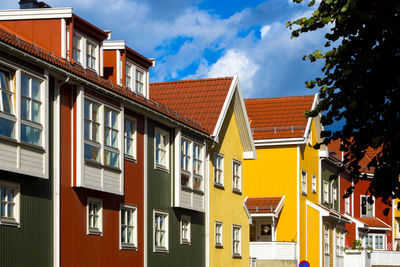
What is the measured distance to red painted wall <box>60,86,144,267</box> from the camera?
2244 cm

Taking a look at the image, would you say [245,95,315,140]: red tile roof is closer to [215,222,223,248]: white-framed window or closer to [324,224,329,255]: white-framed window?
[324,224,329,255]: white-framed window

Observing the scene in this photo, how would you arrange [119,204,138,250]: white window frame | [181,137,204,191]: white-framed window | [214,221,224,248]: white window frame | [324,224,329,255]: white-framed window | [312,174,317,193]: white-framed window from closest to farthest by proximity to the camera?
[119,204,138,250]: white window frame, [181,137,204,191]: white-framed window, [214,221,224,248]: white window frame, [324,224,329,255]: white-framed window, [312,174,317,193]: white-framed window

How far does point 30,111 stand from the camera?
67.6 feet

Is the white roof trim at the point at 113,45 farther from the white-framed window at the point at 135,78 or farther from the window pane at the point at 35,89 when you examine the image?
the window pane at the point at 35,89

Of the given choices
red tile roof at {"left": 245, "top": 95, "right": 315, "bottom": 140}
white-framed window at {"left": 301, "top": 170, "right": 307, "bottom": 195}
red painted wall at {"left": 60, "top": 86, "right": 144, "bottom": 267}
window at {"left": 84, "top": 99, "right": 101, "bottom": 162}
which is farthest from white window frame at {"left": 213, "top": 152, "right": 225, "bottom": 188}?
white-framed window at {"left": 301, "top": 170, "right": 307, "bottom": 195}

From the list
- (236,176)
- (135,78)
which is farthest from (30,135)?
(236,176)

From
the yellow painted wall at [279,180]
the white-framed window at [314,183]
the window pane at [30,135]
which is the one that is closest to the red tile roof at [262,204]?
the yellow painted wall at [279,180]

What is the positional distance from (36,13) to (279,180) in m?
24.2

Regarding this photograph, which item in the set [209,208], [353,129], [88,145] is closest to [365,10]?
[353,129]

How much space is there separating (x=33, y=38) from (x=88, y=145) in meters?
4.21

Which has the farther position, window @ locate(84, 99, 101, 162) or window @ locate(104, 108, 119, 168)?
window @ locate(104, 108, 119, 168)

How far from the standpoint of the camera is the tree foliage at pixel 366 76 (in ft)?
47.7

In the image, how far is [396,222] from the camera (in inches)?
2603

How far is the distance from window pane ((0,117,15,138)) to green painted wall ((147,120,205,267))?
9.35 metres
